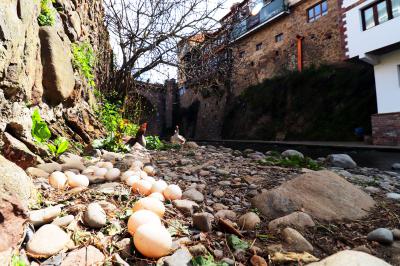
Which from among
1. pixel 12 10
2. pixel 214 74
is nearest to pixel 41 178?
pixel 12 10

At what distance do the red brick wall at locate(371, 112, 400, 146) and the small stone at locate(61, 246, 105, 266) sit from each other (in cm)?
1091

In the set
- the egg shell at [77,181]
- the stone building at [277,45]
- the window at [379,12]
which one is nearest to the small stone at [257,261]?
the egg shell at [77,181]

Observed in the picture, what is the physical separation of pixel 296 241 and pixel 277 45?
18.8 m

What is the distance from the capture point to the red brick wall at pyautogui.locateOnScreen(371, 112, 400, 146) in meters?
9.53

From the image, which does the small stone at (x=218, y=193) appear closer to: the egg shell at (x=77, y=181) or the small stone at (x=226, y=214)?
the small stone at (x=226, y=214)

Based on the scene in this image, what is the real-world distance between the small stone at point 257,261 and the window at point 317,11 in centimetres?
1717

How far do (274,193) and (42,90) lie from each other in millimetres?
2565

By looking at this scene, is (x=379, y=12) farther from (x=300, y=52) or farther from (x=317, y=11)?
(x=300, y=52)

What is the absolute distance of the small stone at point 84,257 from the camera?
1143 mm

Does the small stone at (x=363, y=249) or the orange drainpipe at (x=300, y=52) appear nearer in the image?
the small stone at (x=363, y=249)

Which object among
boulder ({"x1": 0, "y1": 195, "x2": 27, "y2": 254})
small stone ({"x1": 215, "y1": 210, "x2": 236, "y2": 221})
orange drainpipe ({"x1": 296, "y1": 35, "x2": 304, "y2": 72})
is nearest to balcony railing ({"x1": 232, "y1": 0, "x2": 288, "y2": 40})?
orange drainpipe ({"x1": 296, "y1": 35, "x2": 304, "y2": 72})

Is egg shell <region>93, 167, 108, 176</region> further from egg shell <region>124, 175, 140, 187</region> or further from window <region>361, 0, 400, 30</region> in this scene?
window <region>361, 0, 400, 30</region>

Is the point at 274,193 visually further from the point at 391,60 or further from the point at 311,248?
the point at 391,60

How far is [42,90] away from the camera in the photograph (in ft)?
9.64
